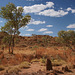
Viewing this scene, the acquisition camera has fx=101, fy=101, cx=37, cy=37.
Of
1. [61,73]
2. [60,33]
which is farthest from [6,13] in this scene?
[60,33]

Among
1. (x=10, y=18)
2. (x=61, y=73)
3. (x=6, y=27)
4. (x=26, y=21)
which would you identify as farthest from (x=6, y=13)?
(x=61, y=73)

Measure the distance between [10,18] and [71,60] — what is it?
11.7m

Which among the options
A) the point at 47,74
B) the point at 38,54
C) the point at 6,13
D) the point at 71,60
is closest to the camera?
the point at 47,74

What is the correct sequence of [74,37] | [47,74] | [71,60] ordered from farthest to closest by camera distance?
[74,37] < [71,60] < [47,74]

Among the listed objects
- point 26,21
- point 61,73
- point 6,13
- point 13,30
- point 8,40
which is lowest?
point 61,73

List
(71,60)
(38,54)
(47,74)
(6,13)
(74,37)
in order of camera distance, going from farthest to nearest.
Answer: (74,37) < (6,13) < (38,54) < (71,60) < (47,74)

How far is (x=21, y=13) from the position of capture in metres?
16.0

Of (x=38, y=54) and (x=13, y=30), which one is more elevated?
(x=13, y=30)

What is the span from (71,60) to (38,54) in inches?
175

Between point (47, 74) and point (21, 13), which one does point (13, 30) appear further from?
point (47, 74)

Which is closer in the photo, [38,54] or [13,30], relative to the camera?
[38,54]

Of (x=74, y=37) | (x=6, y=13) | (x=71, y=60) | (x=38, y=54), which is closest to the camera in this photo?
(x=71, y=60)

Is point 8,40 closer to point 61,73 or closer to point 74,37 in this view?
point 61,73

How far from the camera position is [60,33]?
105 feet
